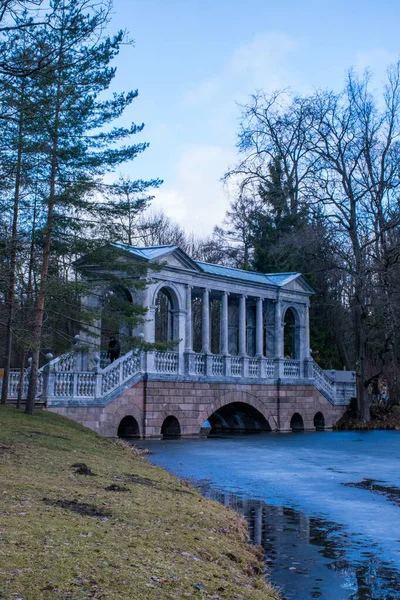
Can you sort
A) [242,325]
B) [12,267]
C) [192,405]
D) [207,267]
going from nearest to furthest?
1. [12,267]
2. [192,405]
3. [207,267]
4. [242,325]

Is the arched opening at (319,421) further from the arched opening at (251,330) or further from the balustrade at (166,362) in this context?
the balustrade at (166,362)

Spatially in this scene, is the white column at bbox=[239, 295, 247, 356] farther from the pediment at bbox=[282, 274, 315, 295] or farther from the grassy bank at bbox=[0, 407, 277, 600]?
the grassy bank at bbox=[0, 407, 277, 600]

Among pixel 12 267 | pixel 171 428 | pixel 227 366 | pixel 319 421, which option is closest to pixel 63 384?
pixel 171 428

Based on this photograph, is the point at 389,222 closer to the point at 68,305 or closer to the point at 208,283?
the point at 208,283

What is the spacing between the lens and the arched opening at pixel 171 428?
30578 millimetres

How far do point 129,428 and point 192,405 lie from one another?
122 inches

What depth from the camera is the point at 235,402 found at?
3494 cm

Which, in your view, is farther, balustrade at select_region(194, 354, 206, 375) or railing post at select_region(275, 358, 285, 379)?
railing post at select_region(275, 358, 285, 379)

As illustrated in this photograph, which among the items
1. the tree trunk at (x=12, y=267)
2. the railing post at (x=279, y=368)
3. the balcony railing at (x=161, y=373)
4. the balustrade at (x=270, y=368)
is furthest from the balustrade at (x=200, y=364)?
the tree trunk at (x=12, y=267)

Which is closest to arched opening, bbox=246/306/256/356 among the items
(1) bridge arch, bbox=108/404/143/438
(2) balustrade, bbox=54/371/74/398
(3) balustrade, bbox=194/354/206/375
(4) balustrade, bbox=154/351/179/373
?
(3) balustrade, bbox=194/354/206/375

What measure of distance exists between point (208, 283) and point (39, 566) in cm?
2724

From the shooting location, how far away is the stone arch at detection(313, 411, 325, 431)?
129 ft

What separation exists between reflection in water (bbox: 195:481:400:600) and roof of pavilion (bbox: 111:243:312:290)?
495 inches

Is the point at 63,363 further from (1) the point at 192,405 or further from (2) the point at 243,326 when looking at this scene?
(2) the point at 243,326
